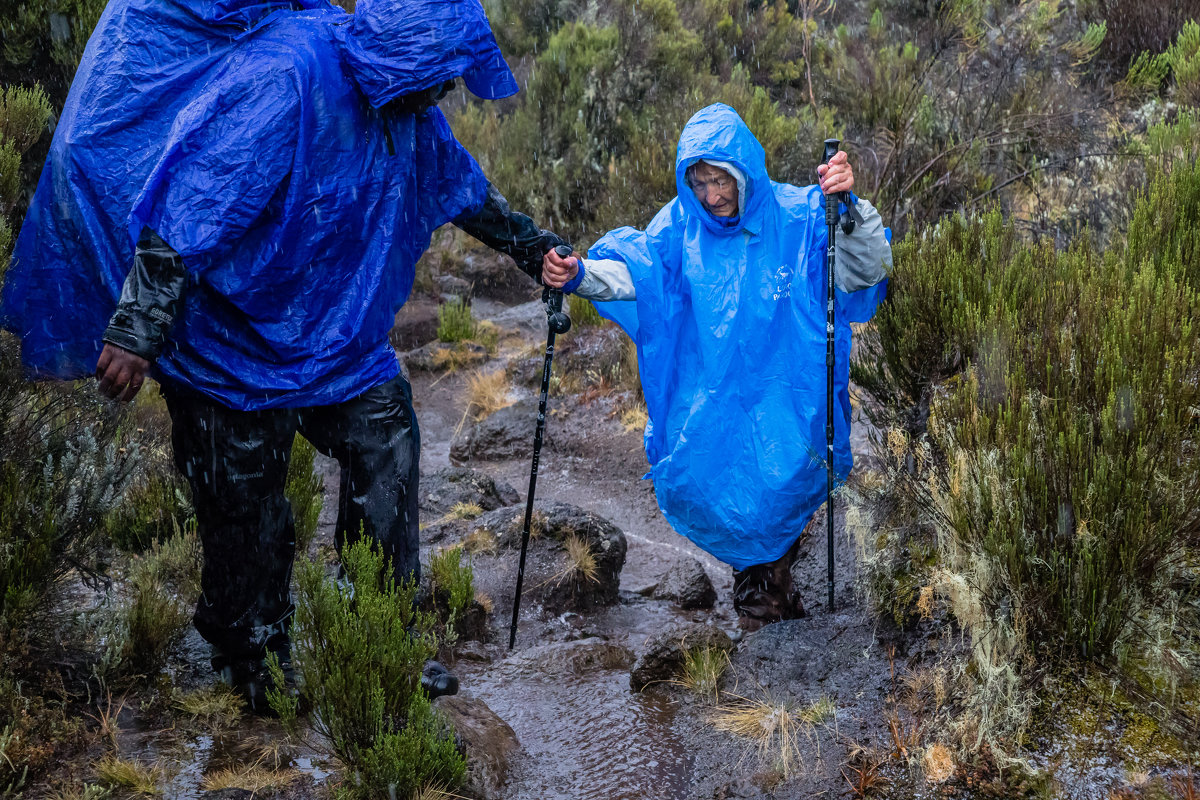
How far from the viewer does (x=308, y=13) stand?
301 cm

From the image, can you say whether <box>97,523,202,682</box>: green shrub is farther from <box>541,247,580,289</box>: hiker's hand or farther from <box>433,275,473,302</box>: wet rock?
<box>433,275,473,302</box>: wet rock

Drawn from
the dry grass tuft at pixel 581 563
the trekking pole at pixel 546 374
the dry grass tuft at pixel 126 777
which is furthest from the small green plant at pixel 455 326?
the dry grass tuft at pixel 126 777

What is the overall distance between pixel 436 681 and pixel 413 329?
21.4ft

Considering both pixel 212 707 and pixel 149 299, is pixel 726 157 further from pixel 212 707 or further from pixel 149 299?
pixel 212 707

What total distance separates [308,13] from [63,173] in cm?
84

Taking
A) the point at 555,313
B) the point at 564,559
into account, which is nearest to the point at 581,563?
the point at 564,559

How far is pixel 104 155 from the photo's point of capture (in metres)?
2.76

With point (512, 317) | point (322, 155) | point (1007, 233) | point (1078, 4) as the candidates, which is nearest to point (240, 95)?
point (322, 155)

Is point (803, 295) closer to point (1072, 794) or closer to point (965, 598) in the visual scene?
point (965, 598)

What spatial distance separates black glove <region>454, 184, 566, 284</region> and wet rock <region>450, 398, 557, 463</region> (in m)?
3.31

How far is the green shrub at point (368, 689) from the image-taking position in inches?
98.5

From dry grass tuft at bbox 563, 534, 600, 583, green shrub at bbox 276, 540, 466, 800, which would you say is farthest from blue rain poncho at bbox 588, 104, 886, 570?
green shrub at bbox 276, 540, 466, 800

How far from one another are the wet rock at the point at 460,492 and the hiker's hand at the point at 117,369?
2.91m

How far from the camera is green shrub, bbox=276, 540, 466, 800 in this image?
8.21 ft
